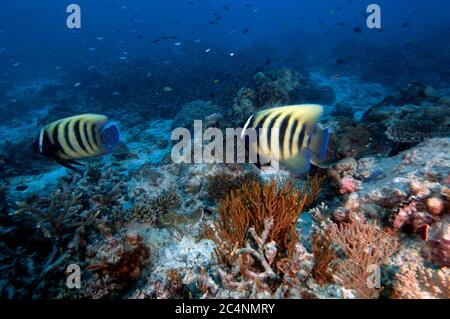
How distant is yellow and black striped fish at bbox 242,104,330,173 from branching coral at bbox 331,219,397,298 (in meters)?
1.28

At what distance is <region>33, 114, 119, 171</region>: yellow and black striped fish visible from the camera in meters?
3.00

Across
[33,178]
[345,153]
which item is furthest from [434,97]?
[33,178]

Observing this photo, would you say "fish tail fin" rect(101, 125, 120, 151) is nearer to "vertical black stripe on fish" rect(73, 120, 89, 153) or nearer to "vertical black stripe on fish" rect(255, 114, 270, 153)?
"vertical black stripe on fish" rect(73, 120, 89, 153)

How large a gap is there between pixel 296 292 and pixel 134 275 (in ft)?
6.98

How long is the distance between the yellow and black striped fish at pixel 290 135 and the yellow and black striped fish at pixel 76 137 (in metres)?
1.84

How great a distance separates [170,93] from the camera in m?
15.6

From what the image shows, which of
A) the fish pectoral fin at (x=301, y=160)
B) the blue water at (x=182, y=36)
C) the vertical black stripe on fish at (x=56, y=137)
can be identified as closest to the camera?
the fish pectoral fin at (x=301, y=160)

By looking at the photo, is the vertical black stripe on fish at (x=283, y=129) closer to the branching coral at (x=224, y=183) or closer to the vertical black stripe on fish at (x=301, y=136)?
the vertical black stripe on fish at (x=301, y=136)

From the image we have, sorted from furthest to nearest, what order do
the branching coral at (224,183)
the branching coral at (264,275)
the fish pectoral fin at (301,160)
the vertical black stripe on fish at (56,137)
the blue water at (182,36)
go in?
the blue water at (182,36)
the branching coral at (224,183)
the vertical black stripe on fish at (56,137)
the branching coral at (264,275)
the fish pectoral fin at (301,160)

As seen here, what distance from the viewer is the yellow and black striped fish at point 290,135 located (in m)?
2.33

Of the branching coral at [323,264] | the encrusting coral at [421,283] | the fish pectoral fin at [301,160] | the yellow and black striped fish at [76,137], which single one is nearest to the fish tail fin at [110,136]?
the yellow and black striped fish at [76,137]

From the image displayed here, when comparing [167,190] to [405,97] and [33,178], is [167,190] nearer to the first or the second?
[33,178]

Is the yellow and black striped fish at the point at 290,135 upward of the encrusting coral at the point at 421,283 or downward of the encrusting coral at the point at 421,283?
upward

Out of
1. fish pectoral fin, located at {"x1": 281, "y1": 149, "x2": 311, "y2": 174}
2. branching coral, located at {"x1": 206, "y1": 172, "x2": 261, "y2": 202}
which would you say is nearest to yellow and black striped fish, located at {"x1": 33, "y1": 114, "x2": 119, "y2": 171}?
fish pectoral fin, located at {"x1": 281, "y1": 149, "x2": 311, "y2": 174}
